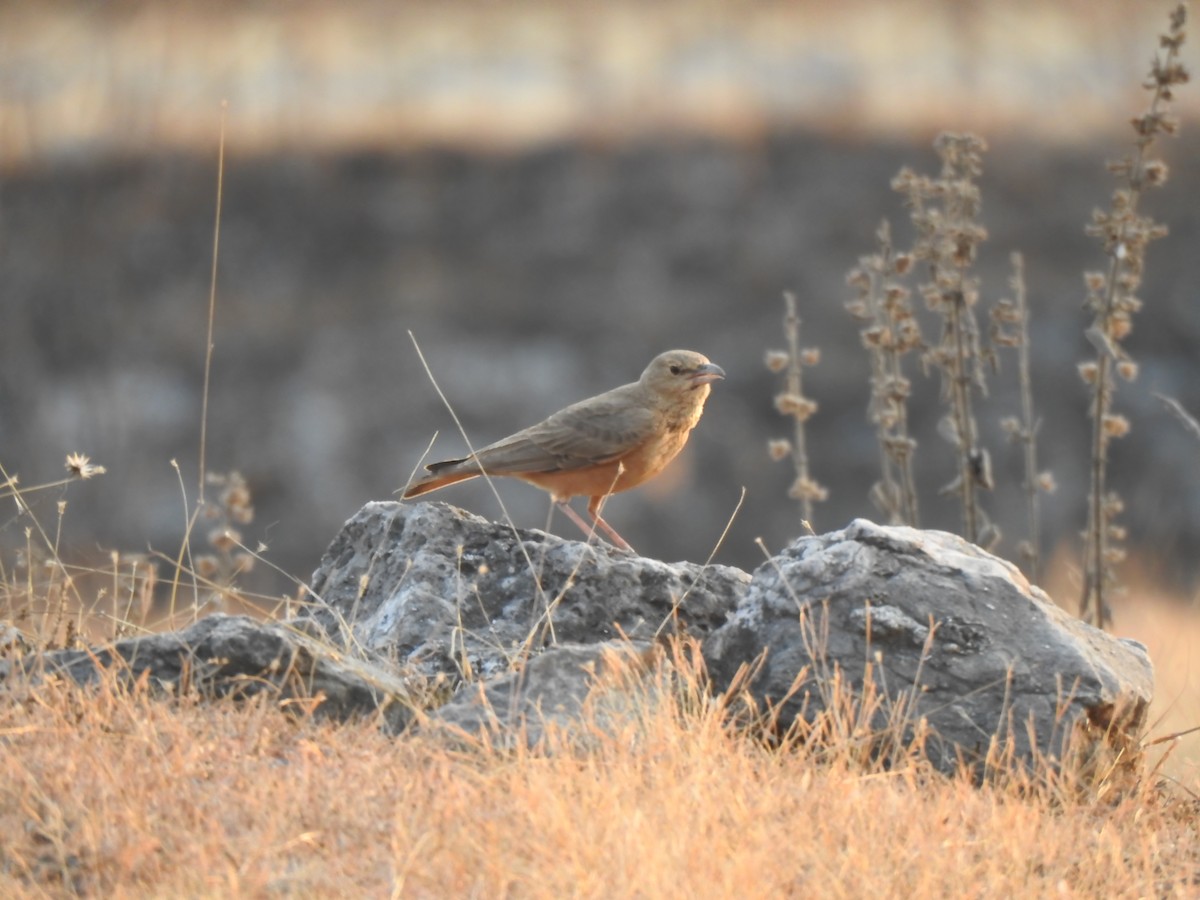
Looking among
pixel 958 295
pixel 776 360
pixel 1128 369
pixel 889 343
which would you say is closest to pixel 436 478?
pixel 776 360

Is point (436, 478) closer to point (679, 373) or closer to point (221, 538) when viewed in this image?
point (679, 373)

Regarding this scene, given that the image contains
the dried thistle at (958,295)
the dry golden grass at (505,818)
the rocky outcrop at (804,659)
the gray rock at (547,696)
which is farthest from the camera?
the dried thistle at (958,295)

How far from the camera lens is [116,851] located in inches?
120

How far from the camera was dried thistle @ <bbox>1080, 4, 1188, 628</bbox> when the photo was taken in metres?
5.92

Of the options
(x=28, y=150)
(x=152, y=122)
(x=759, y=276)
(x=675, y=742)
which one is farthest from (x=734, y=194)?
(x=675, y=742)

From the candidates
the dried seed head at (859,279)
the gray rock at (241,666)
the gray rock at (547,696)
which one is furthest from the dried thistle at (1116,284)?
the gray rock at (241,666)

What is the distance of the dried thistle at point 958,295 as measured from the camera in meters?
6.19

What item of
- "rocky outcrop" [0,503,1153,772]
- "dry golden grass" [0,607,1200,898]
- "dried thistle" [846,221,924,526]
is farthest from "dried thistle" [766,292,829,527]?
"dry golden grass" [0,607,1200,898]

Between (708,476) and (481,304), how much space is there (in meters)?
4.32

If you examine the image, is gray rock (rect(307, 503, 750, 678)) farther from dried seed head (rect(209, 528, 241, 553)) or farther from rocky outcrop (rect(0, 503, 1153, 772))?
dried seed head (rect(209, 528, 241, 553))

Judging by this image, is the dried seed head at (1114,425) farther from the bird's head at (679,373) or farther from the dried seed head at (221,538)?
the dried seed head at (221,538)

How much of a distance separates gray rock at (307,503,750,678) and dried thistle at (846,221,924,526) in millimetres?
1651

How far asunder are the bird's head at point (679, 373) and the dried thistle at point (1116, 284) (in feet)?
4.82

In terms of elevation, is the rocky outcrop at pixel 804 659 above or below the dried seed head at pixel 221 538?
above
